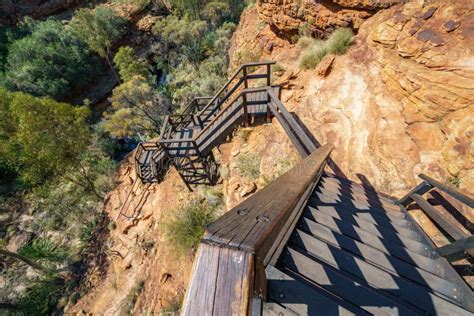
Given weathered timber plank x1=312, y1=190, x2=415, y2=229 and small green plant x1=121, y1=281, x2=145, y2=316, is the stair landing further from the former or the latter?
small green plant x1=121, y1=281, x2=145, y2=316

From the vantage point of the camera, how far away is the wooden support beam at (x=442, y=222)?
1.99m

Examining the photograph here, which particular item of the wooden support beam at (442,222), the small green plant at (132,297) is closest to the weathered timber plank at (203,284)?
the wooden support beam at (442,222)

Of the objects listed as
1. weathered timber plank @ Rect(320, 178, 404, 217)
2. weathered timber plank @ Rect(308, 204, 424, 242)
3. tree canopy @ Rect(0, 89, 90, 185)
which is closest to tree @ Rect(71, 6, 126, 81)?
tree canopy @ Rect(0, 89, 90, 185)

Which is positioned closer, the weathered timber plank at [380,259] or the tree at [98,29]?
the weathered timber plank at [380,259]

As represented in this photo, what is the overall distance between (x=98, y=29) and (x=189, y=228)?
892 inches

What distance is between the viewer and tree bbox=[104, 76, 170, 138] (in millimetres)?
11211

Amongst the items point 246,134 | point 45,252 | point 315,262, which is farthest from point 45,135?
point 315,262

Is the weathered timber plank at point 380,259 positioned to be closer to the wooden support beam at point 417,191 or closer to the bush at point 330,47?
the wooden support beam at point 417,191

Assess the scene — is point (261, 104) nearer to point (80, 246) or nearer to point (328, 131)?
point (328, 131)

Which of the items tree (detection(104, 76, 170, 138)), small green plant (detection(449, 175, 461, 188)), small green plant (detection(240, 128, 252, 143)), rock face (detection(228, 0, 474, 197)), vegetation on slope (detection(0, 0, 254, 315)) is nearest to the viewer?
small green plant (detection(449, 175, 461, 188))

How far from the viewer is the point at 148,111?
39.9 feet

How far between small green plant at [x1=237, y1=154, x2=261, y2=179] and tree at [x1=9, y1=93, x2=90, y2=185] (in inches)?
295

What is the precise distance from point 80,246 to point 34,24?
23.6 m

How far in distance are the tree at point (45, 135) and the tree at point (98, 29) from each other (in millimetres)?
13491
